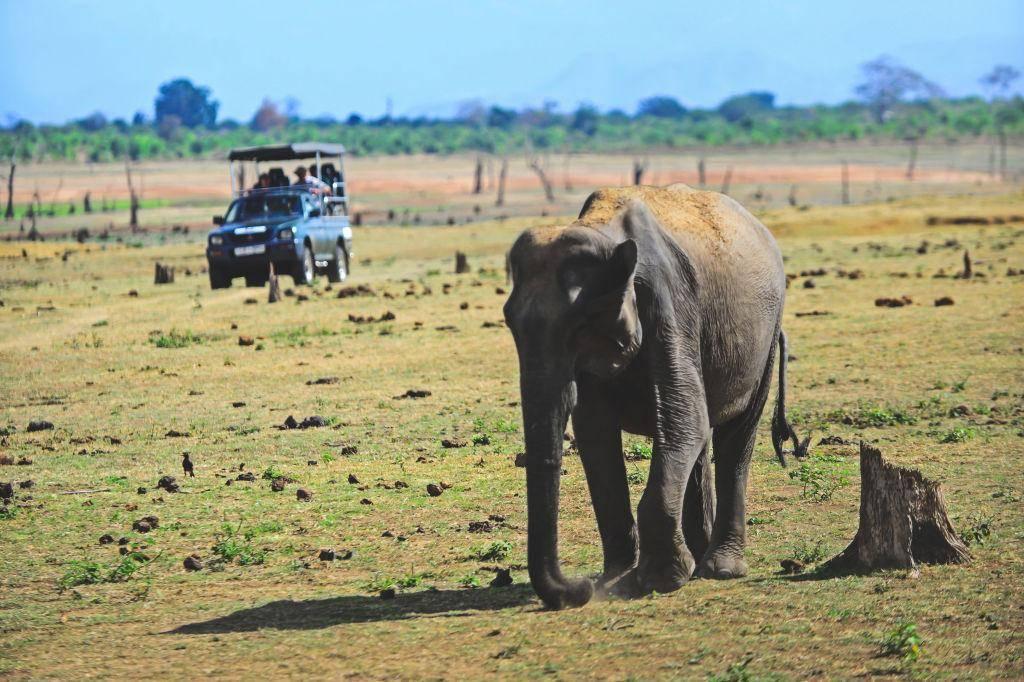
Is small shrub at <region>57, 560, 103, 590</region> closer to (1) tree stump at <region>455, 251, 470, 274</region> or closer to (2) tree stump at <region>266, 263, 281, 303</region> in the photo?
(2) tree stump at <region>266, 263, 281, 303</region>

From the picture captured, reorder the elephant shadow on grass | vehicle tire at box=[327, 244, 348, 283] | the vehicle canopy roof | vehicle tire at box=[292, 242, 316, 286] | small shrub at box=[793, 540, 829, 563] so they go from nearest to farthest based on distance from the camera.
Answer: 1. the elephant shadow on grass
2. small shrub at box=[793, 540, 829, 563]
3. vehicle tire at box=[292, 242, 316, 286]
4. vehicle tire at box=[327, 244, 348, 283]
5. the vehicle canopy roof

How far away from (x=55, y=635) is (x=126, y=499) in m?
3.53

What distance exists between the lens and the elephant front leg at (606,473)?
8.46 meters

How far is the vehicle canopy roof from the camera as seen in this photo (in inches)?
1371

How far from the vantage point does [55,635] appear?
8.16 metres

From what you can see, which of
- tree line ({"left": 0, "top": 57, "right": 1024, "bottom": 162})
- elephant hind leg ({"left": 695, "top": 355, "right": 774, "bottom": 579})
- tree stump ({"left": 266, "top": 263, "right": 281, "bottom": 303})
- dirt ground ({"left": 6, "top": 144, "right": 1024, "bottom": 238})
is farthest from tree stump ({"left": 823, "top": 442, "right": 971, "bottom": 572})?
tree line ({"left": 0, "top": 57, "right": 1024, "bottom": 162})

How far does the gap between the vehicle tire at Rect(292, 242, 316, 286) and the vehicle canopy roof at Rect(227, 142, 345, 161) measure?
13.2 feet

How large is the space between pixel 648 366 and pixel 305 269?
23319 millimetres

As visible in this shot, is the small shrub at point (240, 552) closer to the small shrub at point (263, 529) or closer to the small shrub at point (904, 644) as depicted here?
the small shrub at point (263, 529)

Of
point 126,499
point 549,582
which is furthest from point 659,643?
point 126,499

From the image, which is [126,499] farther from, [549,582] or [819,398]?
[819,398]

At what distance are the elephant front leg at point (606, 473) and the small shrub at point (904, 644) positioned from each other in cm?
174

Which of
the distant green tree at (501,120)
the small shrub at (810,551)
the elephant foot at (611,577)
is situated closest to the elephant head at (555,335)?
the elephant foot at (611,577)

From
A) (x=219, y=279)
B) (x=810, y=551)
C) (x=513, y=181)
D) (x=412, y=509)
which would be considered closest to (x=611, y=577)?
(x=810, y=551)
